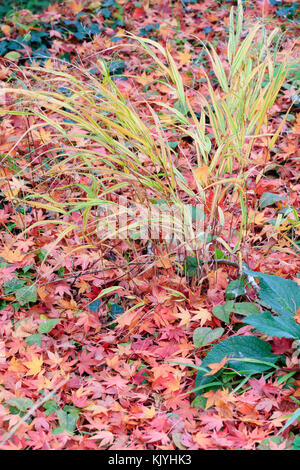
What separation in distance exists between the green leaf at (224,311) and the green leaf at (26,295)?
0.74 metres

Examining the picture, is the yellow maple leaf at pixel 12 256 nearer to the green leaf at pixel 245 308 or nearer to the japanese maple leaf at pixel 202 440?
the green leaf at pixel 245 308

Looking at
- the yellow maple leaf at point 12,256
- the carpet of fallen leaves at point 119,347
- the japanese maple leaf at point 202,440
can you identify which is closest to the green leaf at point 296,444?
the carpet of fallen leaves at point 119,347

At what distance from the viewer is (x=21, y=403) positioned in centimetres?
161


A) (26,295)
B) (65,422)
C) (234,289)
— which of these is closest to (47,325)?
(26,295)

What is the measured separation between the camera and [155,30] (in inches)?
145

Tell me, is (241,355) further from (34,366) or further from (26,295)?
(26,295)

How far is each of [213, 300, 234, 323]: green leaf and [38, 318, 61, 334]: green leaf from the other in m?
0.61

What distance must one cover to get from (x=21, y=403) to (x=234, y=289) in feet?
2.82

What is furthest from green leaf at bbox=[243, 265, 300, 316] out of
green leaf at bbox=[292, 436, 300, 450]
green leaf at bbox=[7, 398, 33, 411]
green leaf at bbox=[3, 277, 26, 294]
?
green leaf at bbox=[3, 277, 26, 294]

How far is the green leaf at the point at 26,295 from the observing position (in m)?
1.98

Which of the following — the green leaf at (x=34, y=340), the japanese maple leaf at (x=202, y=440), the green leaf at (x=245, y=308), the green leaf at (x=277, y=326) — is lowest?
the japanese maple leaf at (x=202, y=440)

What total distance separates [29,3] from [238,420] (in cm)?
362

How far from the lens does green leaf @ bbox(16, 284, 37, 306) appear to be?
77.9 inches

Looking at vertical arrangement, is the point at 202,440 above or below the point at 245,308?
below
